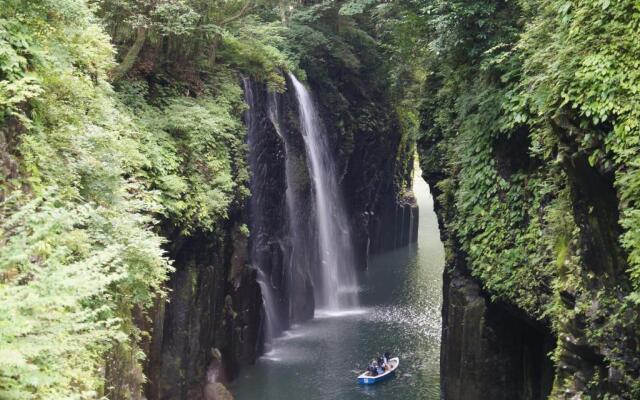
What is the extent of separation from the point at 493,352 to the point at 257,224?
37.2 feet

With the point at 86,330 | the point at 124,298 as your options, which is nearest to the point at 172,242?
the point at 124,298

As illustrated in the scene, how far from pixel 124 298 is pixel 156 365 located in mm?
6326

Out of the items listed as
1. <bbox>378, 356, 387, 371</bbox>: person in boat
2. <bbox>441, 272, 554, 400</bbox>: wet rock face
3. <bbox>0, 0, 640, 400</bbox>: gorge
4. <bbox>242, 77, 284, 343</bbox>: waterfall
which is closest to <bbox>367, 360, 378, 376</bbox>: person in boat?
<bbox>378, 356, 387, 371</bbox>: person in boat

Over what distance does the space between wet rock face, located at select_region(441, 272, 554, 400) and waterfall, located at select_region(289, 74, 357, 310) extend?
1431 centimetres

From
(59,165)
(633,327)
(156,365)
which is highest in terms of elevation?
(59,165)

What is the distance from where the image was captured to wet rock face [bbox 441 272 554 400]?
615 inches

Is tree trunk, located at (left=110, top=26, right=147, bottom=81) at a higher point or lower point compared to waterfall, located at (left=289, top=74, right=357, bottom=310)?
higher

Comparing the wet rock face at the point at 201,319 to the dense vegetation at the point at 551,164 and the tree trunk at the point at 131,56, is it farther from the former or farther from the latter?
the dense vegetation at the point at 551,164

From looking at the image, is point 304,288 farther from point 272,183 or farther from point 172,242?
point 172,242

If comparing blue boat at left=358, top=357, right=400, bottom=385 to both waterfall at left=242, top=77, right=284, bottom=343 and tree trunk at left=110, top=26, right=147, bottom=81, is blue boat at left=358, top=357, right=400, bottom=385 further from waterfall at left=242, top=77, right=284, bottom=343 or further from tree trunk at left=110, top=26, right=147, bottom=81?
→ tree trunk at left=110, top=26, right=147, bottom=81

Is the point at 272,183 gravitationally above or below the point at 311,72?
below

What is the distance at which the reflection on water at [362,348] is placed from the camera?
19.8 metres

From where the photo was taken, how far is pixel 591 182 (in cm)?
998

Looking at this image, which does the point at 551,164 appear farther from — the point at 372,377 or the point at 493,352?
the point at 372,377
